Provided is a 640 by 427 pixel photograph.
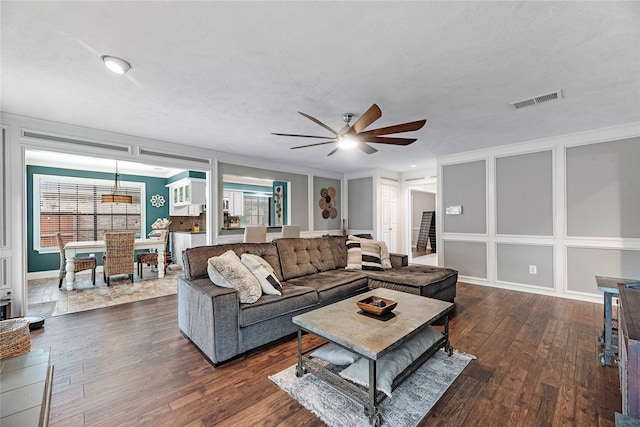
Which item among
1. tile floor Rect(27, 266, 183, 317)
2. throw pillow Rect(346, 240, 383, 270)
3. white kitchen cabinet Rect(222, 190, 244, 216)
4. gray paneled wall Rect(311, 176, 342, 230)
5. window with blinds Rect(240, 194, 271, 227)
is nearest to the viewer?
tile floor Rect(27, 266, 183, 317)

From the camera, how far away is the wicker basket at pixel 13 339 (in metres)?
2.04

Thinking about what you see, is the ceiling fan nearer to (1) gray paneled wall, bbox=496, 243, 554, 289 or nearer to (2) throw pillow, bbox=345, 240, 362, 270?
(2) throw pillow, bbox=345, 240, 362, 270

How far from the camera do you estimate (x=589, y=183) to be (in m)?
3.99

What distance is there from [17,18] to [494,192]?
19.5 ft

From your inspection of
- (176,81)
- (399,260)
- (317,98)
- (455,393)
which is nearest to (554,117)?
(399,260)

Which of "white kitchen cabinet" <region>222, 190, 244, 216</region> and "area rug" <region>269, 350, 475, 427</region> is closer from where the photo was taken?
"area rug" <region>269, 350, 475, 427</region>

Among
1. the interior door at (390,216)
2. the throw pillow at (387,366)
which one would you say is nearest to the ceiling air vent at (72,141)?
the throw pillow at (387,366)

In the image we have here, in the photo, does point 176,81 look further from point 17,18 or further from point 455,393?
point 455,393

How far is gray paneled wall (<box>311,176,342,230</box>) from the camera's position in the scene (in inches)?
272

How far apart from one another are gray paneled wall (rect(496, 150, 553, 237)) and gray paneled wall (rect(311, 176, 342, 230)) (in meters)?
3.78

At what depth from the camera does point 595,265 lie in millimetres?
3971

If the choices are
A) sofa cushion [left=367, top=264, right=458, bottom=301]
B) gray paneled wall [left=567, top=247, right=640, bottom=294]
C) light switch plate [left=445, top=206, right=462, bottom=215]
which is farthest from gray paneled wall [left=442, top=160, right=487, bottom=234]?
sofa cushion [left=367, top=264, right=458, bottom=301]

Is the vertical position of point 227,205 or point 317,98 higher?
point 317,98

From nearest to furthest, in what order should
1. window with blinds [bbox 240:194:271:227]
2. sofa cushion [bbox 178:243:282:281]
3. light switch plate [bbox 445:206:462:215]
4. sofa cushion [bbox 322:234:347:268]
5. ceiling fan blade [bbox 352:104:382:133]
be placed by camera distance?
ceiling fan blade [bbox 352:104:382:133] → sofa cushion [bbox 178:243:282:281] → sofa cushion [bbox 322:234:347:268] → light switch plate [bbox 445:206:462:215] → window with blinds [bbox 240:194:271:227]
